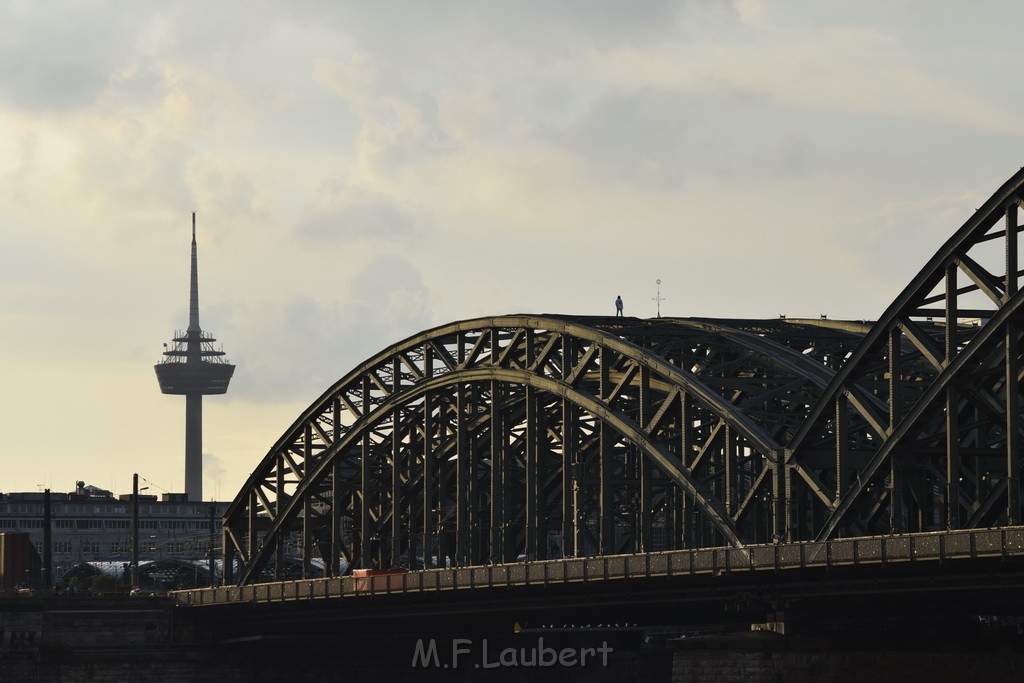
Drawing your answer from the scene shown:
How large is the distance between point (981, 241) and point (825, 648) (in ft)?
55.6

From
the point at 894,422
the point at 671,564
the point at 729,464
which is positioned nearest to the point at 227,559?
the point at 729,464

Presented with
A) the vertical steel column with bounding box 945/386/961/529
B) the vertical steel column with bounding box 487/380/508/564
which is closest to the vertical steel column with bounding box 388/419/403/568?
the vertical steel column with bounding box 487/380/508/564

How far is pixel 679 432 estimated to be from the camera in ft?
403

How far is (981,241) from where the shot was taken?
85.2 meters

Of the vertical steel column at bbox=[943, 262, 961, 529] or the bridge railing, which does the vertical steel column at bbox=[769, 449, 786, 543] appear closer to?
the bridge railing

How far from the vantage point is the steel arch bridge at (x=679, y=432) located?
86312mm

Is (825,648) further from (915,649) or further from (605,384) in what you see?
(605,384)

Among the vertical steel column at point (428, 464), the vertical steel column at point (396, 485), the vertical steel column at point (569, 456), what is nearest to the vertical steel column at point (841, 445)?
the vertical steel column at point (569, 456)

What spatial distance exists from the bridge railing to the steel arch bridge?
11.0 feet

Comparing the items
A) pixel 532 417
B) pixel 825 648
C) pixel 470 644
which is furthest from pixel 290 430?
pixel 825 648

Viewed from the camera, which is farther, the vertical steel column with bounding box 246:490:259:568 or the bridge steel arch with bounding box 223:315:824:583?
the vertical steel column with bounding box 246:490:259:568

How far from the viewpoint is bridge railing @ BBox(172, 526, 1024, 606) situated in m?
77.2

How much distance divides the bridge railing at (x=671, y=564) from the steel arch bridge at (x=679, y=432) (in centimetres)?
336

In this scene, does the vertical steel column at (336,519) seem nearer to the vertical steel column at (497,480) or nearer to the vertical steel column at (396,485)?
the vertical steel column at (396,485)
